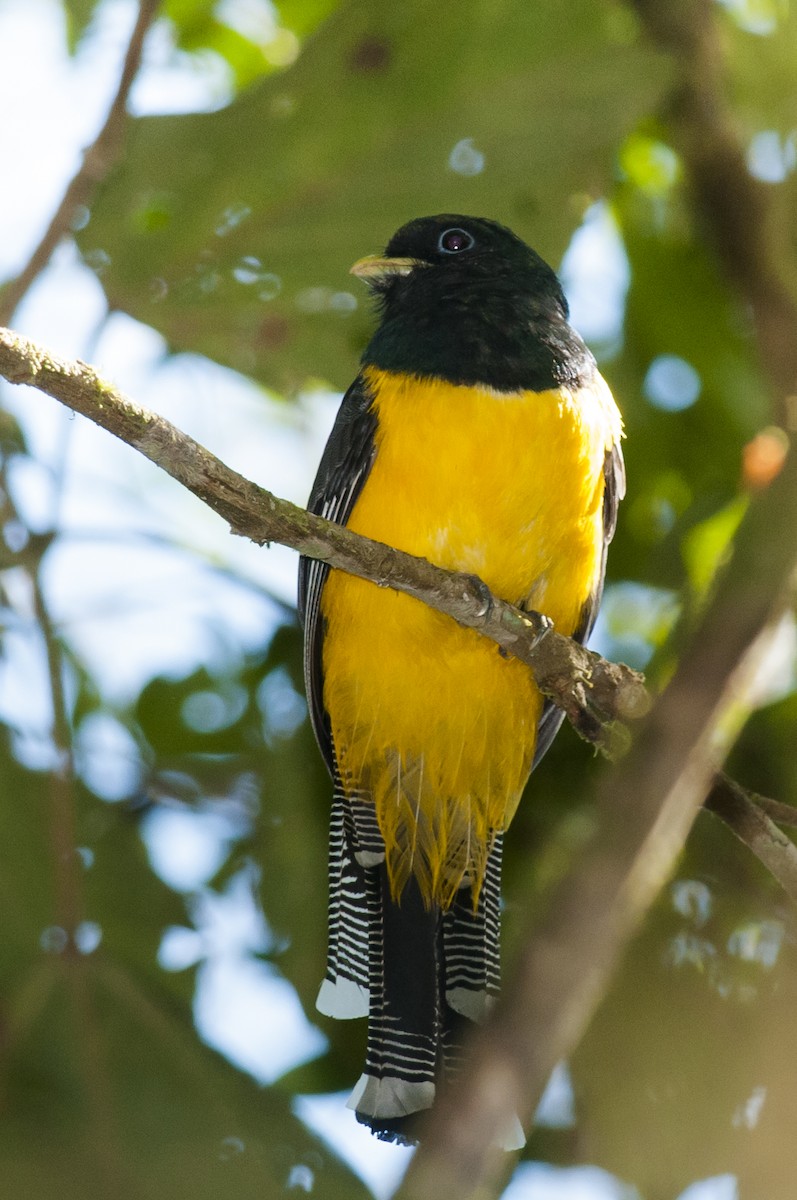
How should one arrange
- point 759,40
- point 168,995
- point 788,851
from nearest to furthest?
point 788,851 → point 168,995 → point 759,40

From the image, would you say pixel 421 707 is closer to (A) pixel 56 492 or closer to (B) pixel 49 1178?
(A) pixel 56 492

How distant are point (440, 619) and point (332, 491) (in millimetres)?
446

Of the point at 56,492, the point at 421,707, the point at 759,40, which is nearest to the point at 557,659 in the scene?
the point at 421,707

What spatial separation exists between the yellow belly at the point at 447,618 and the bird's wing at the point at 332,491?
0.04 meters

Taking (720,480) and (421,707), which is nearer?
(421,707)

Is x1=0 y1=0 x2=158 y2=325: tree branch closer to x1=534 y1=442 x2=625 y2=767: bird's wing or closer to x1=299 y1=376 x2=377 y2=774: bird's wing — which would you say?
x1=299 y1=376 x2=377 y2=774: bird's wing

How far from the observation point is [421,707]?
12.7 feet

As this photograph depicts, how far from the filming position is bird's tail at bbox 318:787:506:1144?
3465 millimetres

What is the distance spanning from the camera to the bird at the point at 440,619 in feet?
11.7

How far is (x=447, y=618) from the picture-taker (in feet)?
12.1

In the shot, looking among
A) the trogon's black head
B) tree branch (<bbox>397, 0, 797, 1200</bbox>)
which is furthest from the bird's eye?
tree branch (<bbox>397, 0, 797, 1200</bbox>)

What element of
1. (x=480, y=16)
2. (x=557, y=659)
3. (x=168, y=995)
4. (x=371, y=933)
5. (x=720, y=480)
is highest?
(x=480, y=16)

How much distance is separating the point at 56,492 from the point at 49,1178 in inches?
71.0

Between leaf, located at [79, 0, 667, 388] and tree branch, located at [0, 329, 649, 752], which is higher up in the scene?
leaf, located at [79, 0, 667, 388]
